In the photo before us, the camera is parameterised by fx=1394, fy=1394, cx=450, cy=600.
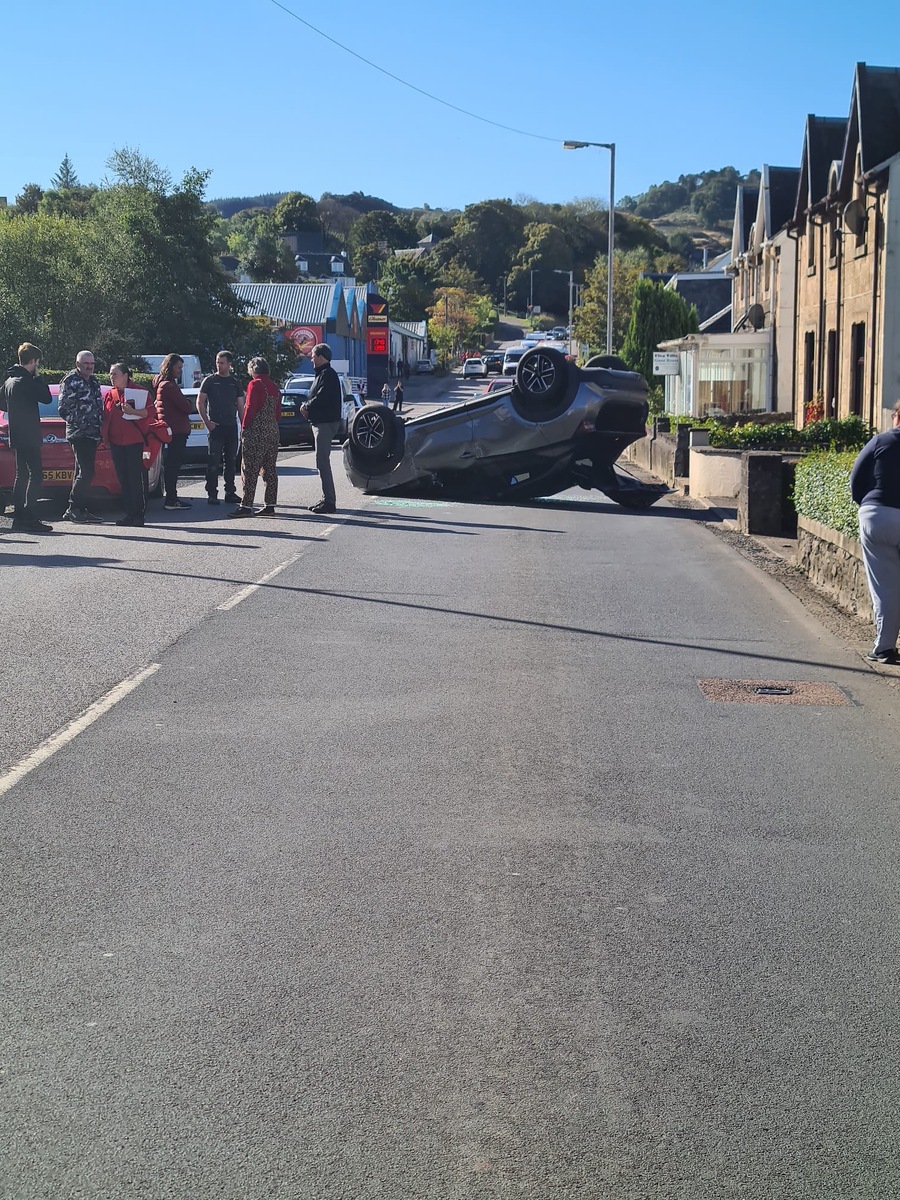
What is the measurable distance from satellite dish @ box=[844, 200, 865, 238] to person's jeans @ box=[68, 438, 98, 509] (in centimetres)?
1778

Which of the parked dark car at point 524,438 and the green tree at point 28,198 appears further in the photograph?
the green tree at point 28,198

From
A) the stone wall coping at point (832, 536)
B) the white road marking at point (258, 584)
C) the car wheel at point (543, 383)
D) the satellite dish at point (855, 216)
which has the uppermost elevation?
the satellite dish at point (855, 216)

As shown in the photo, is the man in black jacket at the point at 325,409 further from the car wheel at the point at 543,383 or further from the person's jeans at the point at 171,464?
the car wheel at the point at 543,383

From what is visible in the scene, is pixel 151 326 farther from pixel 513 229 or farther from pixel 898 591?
pixel 513 229

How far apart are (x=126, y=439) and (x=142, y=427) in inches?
11.5

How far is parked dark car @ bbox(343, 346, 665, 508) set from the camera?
1841cm

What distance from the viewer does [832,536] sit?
1205 cm

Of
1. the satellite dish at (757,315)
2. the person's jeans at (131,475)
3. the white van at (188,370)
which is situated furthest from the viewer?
the satellite dish at (757,315)

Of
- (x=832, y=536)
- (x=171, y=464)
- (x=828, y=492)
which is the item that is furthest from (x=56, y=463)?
(x=832, y=536)

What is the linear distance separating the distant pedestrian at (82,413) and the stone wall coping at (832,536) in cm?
757

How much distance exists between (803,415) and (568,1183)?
31119 mm

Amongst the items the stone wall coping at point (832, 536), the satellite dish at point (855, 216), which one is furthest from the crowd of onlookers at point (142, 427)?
the satellite dish at point (855, 216)

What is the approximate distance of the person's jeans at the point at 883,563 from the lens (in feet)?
29.7

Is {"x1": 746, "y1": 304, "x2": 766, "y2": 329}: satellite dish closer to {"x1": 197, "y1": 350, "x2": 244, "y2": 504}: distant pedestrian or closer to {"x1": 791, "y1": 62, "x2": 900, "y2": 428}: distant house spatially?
{"x1": 791, "y1": 62, "x2": 900, "y2": 428}: distant house
